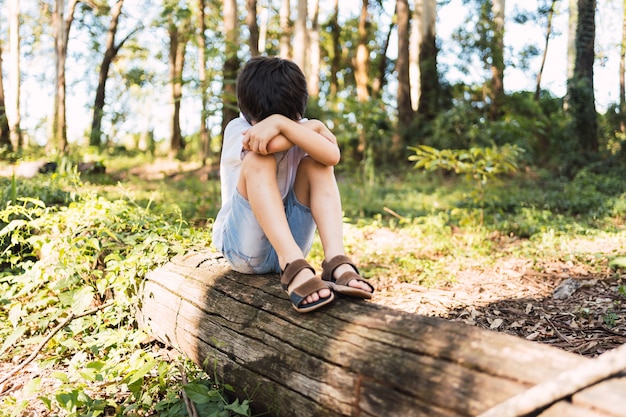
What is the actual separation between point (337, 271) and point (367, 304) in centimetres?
33

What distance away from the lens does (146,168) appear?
1316 cm

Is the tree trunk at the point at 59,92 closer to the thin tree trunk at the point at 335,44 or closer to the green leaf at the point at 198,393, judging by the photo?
the thin tree trunk at the point at 335,44

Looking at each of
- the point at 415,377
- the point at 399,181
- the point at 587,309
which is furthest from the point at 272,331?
the point at 399,181

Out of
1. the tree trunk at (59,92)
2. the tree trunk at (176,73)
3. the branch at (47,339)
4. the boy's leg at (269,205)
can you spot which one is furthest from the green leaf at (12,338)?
the tree trunk at (176,73)

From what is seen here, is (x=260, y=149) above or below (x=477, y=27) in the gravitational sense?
below

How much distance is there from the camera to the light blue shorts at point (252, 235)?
2.22 meters

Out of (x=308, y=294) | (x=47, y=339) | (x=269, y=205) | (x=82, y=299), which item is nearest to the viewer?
(x=308, y=294)

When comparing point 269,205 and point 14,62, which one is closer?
point 269,205

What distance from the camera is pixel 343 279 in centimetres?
203

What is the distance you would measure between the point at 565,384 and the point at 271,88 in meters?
1.64

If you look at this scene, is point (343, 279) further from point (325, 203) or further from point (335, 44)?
point (335, 44)

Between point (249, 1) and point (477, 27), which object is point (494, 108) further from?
point (249, 1)

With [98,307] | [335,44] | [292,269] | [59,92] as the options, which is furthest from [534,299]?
[335,44]

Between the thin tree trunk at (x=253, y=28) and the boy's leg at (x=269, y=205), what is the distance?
9195 millimetres
